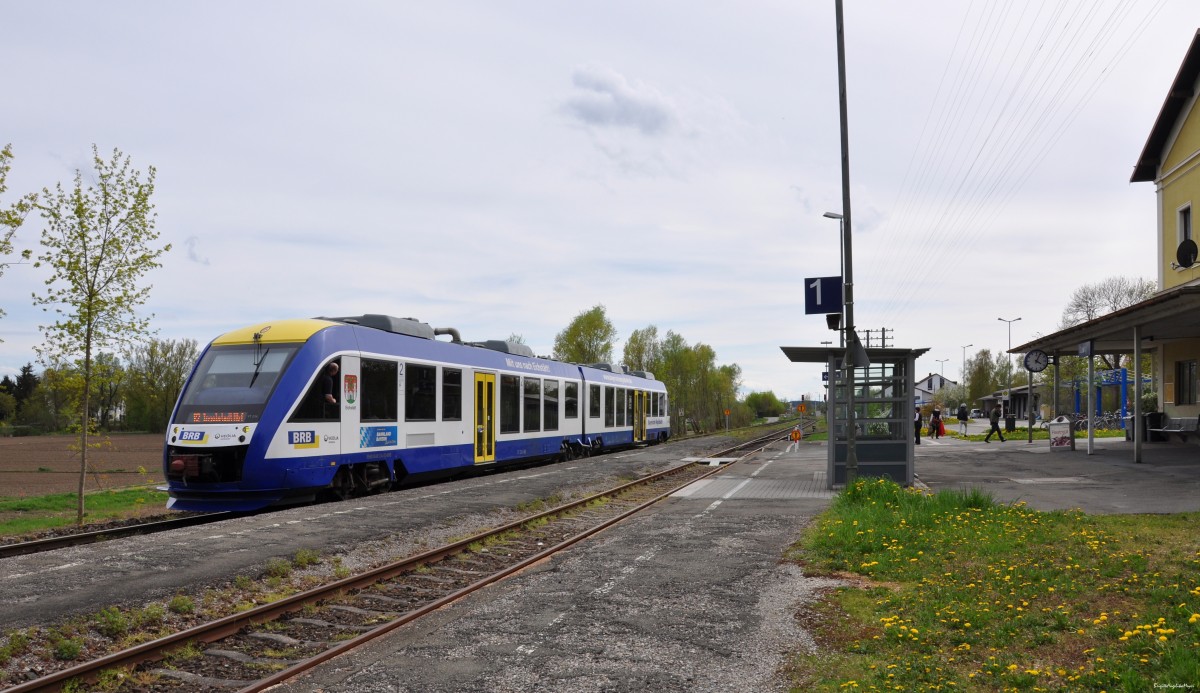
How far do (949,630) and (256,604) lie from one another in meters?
5.80

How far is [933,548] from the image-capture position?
9.73 metres

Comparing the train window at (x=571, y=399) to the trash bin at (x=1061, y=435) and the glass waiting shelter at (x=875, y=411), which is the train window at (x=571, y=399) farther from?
the trash bin at (x=1061, y=435)

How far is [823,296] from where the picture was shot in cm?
1752

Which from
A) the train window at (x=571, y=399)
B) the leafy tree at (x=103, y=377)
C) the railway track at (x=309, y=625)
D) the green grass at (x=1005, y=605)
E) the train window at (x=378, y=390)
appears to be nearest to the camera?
the green grass at (x=1005, y=605)

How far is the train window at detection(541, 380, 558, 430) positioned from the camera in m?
24.4

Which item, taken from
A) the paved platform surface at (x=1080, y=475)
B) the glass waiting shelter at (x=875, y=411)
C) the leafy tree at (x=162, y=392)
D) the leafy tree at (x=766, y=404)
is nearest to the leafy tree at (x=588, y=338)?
the leafy tree at (x=162, y=392)

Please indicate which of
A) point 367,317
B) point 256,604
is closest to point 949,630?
point 256,604

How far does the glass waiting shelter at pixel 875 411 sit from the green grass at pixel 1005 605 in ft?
19.7

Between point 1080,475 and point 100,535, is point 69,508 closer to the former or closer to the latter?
point 100,535

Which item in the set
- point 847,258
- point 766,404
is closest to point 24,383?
point 847,258

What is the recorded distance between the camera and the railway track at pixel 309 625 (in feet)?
19.1

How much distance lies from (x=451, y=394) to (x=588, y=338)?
59249 mm

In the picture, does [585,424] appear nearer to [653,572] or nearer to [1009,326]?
[653,572]

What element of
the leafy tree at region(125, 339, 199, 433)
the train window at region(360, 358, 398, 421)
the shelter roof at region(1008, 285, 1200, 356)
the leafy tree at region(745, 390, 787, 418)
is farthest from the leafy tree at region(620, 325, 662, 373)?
the leafy tree at region(745, 390, 787, 418)
